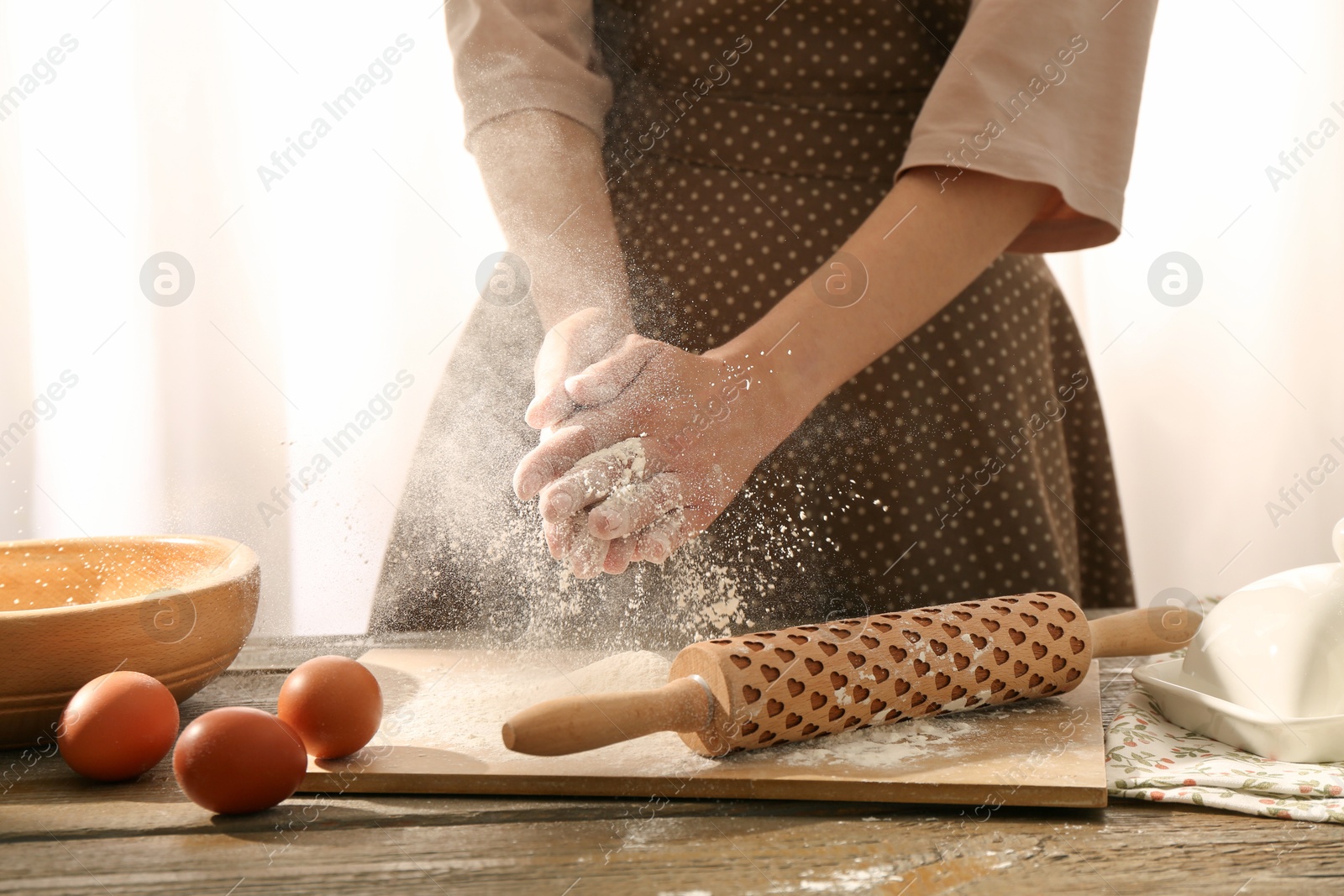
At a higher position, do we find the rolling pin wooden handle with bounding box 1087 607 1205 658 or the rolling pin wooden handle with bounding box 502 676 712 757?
the rolling pin wooden handle with bounding box 1087 607 1205 658

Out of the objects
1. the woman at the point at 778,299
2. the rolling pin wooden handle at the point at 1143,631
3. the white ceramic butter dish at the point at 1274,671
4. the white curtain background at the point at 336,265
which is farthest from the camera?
the white curtain background at the point at 336,265

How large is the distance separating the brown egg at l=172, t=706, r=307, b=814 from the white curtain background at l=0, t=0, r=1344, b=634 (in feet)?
2.60

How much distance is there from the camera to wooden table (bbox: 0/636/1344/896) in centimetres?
37

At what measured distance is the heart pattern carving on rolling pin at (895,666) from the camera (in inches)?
19.3

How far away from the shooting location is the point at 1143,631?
612mm

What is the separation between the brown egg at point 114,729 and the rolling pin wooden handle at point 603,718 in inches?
7.3

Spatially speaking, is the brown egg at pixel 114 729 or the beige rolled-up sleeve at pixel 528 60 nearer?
the brown egg at pixel 114 729

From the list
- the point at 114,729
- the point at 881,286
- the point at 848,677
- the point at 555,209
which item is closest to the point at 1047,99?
the point at 881,286

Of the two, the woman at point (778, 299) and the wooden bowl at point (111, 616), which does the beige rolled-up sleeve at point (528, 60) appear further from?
the wooden bowl at point (111, 616)

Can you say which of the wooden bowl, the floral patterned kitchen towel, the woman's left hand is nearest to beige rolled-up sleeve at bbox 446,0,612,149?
the woman's left hand

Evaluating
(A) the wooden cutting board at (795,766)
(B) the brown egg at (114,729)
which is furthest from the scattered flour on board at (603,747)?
(B) the brown egg at (114,729)

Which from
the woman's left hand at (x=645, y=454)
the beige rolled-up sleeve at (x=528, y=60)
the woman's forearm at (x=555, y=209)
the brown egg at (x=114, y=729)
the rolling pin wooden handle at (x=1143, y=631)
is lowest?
the brown egg at (x=114, y=729)

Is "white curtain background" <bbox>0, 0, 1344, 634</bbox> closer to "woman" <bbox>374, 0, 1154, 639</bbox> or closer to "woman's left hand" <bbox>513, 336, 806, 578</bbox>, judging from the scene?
"woman" <bbox>374, 0, 1154, 639</bbox>

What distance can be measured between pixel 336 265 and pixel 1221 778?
1.21 m
